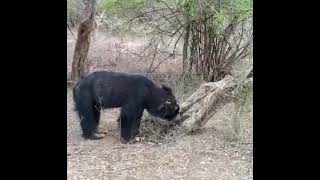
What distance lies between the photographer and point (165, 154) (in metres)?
6.52

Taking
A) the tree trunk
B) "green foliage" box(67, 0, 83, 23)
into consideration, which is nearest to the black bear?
the tree trunk

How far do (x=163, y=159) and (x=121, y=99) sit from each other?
1525mm

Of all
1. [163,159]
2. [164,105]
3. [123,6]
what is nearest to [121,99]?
[164,105]

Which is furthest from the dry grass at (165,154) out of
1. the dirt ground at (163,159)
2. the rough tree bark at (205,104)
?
the rough tree bark at (205,104)

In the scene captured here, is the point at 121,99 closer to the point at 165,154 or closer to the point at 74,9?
the point at 165,154

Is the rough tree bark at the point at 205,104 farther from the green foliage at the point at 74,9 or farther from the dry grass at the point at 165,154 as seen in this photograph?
the green foliage at the point at 74,9

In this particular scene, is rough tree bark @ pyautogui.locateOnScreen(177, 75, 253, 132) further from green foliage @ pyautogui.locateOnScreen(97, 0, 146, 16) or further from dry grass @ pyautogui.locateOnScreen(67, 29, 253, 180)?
green foliage @ pyautogui.locateOnScreen(97, 0, 146, 16)

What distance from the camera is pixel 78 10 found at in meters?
17.2

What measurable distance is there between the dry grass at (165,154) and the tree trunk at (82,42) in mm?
2999

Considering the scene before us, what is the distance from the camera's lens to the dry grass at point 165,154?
19.3ft

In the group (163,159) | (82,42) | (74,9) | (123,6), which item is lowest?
(163,159)

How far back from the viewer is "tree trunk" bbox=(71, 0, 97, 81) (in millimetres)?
11281
